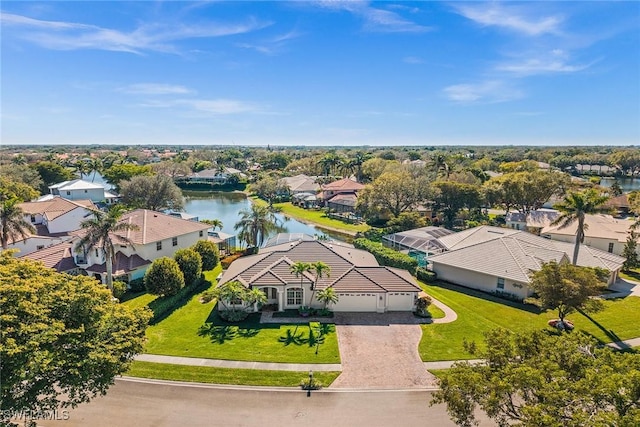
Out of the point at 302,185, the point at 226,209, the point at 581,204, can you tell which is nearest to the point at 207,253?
the point at 581,204

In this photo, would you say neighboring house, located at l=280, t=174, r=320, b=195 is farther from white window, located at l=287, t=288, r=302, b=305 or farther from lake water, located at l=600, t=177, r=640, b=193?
lake water, located at l=600, t=177, r=640, b=193

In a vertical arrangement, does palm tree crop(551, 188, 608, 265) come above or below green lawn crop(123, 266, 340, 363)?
above

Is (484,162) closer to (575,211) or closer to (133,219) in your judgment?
(575,211)

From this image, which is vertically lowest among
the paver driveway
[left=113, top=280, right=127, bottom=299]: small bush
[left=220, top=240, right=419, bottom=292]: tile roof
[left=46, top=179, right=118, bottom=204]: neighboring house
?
the paver driveway

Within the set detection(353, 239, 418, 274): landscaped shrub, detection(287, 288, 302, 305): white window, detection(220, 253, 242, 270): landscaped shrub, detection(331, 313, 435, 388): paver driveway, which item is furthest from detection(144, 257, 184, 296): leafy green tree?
detection(353, 239, 418, 274): landscaped shrub

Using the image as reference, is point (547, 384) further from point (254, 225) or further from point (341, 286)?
point (254, 225)
